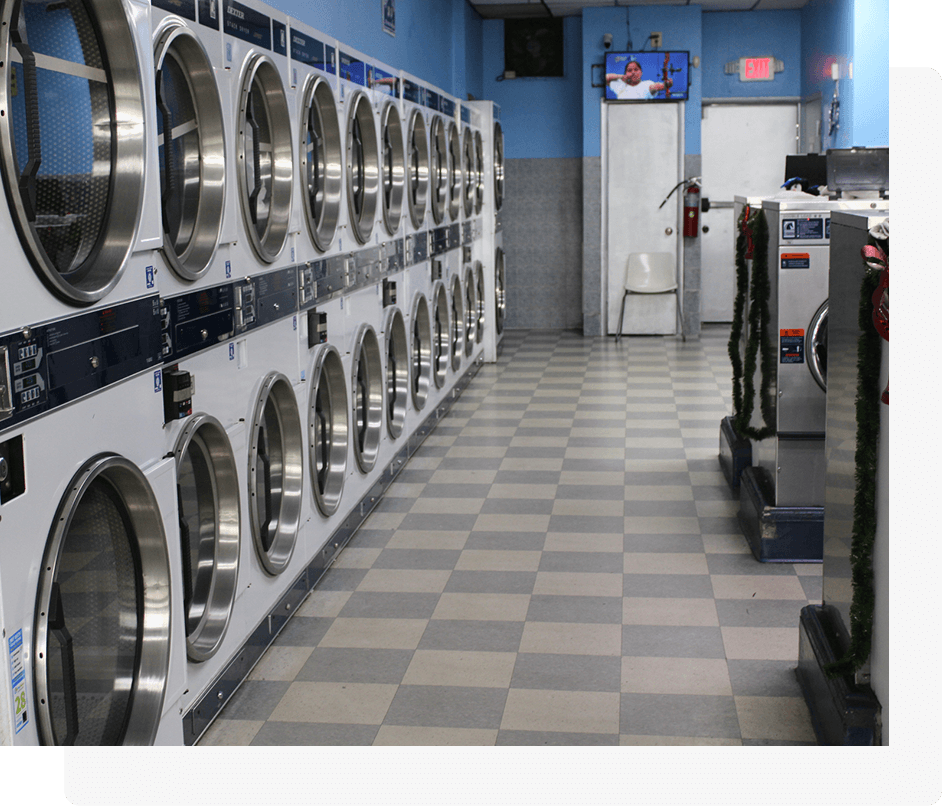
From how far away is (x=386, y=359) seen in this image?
5297mm

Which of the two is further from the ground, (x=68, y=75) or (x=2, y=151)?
(x=68, y=75)

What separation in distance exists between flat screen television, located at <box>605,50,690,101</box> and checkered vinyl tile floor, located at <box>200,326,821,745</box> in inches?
Answer: 207

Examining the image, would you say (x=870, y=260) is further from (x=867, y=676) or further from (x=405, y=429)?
(x=405, y=429)

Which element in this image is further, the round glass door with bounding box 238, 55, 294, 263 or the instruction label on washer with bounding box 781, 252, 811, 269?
the instruction label on washer with bounding box 781, 252, 811, 269

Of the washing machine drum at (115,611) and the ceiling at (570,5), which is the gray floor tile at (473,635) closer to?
the washing machine drum at (115,611)

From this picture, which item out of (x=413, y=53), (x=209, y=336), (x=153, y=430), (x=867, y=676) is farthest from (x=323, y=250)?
(x=413, y=53)

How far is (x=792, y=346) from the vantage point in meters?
4.18

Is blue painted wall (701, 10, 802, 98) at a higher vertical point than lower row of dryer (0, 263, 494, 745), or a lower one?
higher

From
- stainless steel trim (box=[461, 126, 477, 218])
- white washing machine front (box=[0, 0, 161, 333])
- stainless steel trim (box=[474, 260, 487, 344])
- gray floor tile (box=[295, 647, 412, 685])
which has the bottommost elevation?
gray floor tile (box=[295, 647, 412, 685])

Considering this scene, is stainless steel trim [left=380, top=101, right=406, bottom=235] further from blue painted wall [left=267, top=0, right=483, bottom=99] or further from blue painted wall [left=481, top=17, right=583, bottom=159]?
blue painted wall [left=481, top=17, right=583, bottom=159]

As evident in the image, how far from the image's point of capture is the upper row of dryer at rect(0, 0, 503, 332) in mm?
2020

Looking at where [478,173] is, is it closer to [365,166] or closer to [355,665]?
[365,166]

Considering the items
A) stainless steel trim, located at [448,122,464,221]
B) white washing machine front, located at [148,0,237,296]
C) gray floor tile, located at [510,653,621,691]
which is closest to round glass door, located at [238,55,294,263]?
white washing machine front, located at [148,0,237,296]

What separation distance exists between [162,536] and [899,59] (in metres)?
1.80
